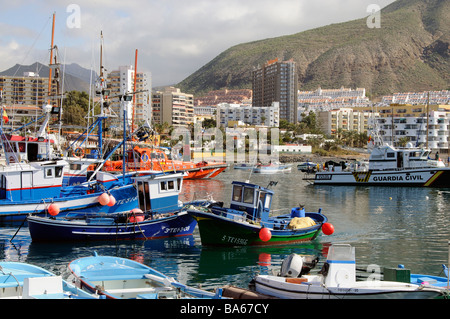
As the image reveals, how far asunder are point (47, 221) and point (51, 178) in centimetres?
579

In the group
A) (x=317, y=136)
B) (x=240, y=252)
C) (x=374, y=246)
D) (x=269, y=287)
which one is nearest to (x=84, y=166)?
(x=240, y=252)

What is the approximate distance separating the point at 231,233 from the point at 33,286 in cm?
1078

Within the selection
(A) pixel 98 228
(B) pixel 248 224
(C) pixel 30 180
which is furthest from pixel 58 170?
(B) pixel 248 224

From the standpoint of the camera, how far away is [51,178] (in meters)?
25.9

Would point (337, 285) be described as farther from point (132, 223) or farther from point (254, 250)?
point (132, 223)

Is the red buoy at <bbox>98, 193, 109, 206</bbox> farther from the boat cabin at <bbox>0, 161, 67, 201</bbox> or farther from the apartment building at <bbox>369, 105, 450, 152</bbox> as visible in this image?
the apartment building at <bbox>369, 105, 450, 152</bbox>

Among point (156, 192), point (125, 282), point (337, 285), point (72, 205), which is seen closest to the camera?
point (337, 285)

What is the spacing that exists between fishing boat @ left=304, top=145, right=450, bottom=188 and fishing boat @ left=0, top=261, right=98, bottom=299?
4483 cm

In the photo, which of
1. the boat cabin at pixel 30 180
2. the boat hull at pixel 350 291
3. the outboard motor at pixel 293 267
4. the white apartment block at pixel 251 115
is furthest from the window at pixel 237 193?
the white apartment block at pixel 251 115

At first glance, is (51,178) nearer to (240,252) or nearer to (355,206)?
(240,252)

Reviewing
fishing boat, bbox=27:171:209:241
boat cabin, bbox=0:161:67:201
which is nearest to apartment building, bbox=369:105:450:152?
boat cabin, bbox=0:161:67:201

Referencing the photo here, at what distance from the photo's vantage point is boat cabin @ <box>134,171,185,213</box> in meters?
23.0

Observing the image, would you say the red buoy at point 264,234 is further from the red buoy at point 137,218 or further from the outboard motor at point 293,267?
the outboard motor at point 293,267

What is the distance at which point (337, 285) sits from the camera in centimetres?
1071
